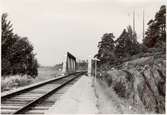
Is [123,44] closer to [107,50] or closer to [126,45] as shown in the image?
[126,45]

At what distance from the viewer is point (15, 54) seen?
109 feet

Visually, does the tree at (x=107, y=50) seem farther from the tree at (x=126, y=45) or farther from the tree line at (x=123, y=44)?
the tree at (x=126, y=45)

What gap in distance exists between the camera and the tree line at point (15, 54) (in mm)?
29234

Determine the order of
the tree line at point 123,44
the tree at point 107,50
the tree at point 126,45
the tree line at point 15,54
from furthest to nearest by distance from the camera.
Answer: the tree at point 107,50
the tree line at point 123,44
the tree at point 126,45
the tree line at point 15,54

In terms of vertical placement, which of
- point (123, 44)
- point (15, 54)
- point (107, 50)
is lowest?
point (15, 54)

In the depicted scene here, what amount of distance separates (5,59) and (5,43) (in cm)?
224

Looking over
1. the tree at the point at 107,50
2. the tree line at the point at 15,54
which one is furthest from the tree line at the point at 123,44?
the tree line at the point at 15,54

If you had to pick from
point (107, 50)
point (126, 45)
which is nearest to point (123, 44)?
point (126, 45)

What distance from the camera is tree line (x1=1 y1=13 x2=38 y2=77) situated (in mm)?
29234

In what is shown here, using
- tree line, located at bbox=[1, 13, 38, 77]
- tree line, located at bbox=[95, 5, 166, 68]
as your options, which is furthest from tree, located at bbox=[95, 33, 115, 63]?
tree line, located at bbox=[1, 13, 38, 77]

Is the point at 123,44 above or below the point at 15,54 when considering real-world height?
above

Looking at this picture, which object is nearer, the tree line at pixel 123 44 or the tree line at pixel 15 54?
the tree line at pixel 15 54

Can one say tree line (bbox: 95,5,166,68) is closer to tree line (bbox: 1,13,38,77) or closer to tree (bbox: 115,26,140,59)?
tree (bbox: 115,26,140,59)

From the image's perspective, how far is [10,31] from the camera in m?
29.3
